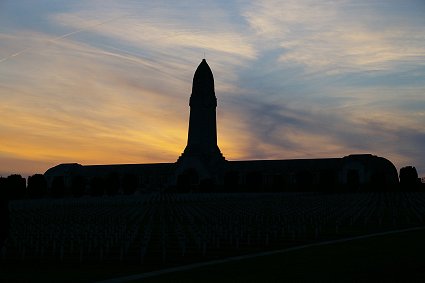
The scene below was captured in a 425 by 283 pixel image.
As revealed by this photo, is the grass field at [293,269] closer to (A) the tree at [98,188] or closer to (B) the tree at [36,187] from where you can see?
(A) the tree at [98,188]

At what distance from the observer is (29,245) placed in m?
28.1

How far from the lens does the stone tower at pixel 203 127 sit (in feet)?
448

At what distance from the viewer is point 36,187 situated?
4218 inches

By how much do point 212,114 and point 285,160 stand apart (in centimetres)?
2010

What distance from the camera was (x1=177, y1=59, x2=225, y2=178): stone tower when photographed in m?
136

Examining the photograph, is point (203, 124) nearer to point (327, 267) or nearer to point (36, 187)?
point (36, 187)

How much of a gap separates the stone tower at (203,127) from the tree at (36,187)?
34598 mm

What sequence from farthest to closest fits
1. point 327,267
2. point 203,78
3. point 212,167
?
point 203,78
point 212,167
point 327,267

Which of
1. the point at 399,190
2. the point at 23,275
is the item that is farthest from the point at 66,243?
the point at 399,190

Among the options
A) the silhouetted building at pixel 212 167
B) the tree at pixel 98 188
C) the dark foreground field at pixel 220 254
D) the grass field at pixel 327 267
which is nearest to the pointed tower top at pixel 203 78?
the silhouetted building at pixel 212 167

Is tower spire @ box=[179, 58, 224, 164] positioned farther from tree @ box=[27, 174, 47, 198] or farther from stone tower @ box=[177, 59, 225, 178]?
tree @ box=[27, 174, 47, 198]

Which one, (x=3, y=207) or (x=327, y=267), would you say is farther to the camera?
(x=327, y=267)

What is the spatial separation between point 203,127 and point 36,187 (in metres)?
44.8

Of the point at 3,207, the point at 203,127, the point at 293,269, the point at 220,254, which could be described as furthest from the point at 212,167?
the point at 3,207
